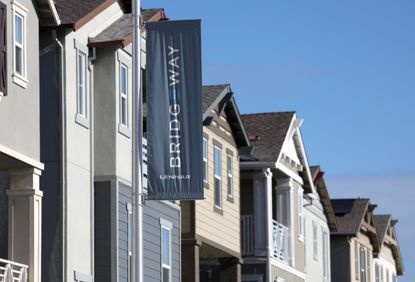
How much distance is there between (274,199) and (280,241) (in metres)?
2.40

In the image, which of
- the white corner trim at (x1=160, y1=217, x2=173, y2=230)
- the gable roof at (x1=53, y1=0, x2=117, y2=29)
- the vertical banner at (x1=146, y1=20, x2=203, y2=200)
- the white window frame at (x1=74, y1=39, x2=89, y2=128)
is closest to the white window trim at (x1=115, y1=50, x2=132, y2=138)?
the white window frame at (x1=74, y1=39, x2=89, y2=128)

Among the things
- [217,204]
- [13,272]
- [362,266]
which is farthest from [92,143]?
[362,266]

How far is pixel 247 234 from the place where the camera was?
48.3 m

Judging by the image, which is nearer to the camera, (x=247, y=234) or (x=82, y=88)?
(x=82, y=88)

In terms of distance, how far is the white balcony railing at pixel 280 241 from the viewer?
49141 mm

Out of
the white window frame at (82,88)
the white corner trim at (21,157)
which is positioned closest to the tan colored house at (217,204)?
the white window frame at (82,88)

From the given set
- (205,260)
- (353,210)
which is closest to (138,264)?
(205,260)

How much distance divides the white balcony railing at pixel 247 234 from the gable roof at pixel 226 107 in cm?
335

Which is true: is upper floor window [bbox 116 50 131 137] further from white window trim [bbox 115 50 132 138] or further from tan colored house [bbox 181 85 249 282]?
tan colored house [bbox 181 85 249 282]

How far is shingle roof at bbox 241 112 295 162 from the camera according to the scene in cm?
4878

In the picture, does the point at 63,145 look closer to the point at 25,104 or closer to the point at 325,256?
the point at 25,104

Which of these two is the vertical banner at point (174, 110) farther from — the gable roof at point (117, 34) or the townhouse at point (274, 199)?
the townhouse at point (274, 199)

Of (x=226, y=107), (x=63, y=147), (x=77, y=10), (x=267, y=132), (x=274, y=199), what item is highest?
(x=267, y=132)

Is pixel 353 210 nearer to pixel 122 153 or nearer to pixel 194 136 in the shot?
pixel 122 153
